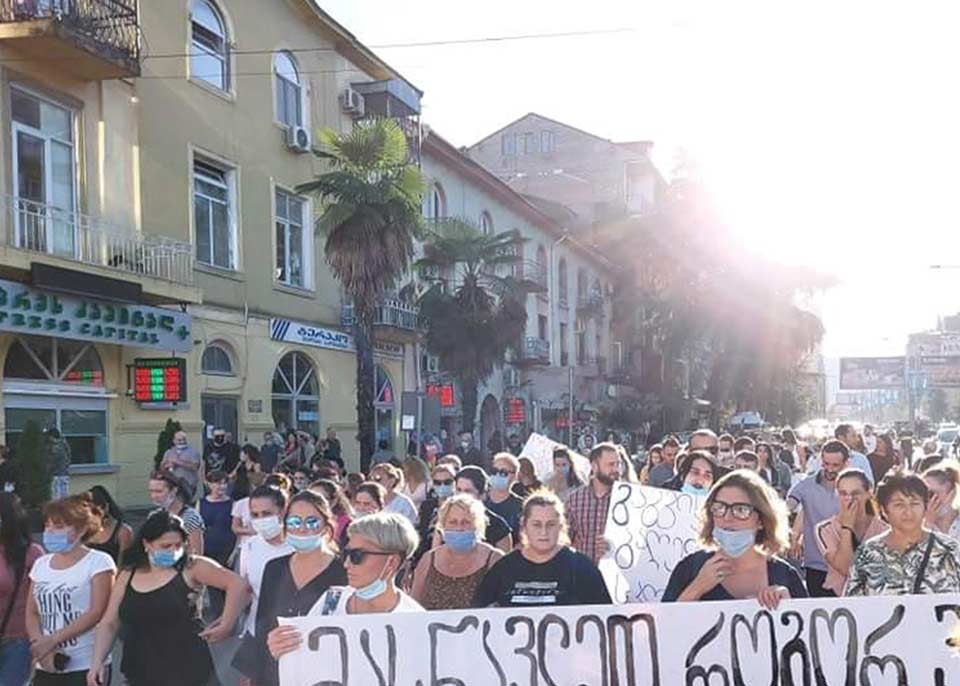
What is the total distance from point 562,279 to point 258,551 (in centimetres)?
4199

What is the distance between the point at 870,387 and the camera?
74125 mm

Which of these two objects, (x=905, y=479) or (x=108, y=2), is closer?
(x=905, y=479)

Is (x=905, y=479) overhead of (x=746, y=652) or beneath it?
overhead

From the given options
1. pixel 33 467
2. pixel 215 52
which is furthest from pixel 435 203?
pixel 33 467

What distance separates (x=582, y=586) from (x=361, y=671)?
3.52 feet

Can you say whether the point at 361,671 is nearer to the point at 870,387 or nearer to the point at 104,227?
the point at 104,227

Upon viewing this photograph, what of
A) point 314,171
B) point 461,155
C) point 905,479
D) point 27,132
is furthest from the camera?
point 461,155

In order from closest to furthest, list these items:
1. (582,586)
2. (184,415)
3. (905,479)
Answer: (582,586) < (905,479) < (184,415)

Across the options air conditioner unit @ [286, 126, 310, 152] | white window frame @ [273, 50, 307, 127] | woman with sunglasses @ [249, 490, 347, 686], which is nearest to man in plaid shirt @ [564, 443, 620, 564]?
woman with sunglasses @ [249, 490, 347, 686]

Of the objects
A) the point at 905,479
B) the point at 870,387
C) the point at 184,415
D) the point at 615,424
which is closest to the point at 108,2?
the point at 184,415

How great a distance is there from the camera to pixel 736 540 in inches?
173

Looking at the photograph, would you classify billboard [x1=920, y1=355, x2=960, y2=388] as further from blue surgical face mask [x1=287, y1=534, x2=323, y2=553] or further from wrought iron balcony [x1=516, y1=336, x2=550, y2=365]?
blue surgical face mask [x1=287, y1=534, x2=323, y2=553]

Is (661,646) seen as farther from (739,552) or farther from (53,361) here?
(53,361)

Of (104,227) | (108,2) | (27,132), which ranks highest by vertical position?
(108,2)
